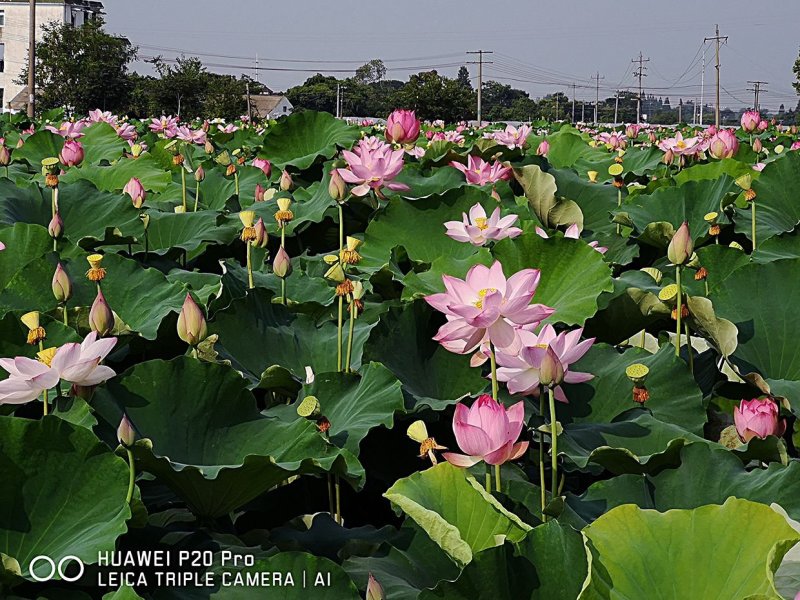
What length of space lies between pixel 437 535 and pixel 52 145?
10.3 feet

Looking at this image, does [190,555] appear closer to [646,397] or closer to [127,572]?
[127,572]

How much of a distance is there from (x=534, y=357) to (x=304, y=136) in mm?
2430

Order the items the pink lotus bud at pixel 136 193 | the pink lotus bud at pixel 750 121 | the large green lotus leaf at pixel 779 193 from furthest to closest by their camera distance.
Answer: the pink lotus bud at pixel 750 121
the large green lotus leaf at pixel 779 193
the pink lotus bud at pixel 136 193

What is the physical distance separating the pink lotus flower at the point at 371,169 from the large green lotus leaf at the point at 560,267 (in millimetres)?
483

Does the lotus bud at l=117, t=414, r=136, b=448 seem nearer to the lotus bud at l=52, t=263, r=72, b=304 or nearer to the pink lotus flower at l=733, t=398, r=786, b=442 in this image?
the lotus bud at l=52, t=263, r=72, b=304

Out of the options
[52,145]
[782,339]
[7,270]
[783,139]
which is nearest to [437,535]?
[782,339]

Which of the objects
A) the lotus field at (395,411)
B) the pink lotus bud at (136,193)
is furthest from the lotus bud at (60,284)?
the pink lotus bud at (136,193)

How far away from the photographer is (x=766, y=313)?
1.49 meters

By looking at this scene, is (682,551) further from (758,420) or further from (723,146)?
(723,146)

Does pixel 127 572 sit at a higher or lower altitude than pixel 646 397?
lower

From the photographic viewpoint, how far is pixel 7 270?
1.68m


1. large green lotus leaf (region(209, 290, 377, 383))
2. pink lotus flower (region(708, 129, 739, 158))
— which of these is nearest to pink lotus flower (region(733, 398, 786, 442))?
large green lotus leaf (region(209, 290, 377, 383))

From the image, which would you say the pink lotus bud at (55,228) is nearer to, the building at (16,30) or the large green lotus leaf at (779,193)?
the large green lotus leaf at (779,193)

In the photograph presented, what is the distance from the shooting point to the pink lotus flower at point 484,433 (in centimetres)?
92
